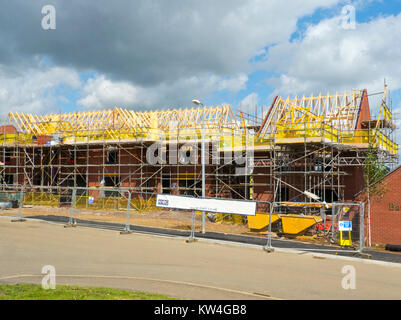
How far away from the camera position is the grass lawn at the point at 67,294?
7.38m

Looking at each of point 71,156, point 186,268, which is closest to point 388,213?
point 186,268

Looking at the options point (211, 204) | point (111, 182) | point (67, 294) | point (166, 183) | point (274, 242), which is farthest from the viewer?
point (111, 182)

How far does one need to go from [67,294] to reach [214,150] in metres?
21.1

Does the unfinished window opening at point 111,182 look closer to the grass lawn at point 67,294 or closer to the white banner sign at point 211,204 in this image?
the white banner sign at point 211,204

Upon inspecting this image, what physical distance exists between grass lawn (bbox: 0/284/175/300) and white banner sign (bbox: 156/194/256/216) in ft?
25.3

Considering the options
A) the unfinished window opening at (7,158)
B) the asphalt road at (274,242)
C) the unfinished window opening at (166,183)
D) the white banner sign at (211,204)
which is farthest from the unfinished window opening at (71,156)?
the white banner sign at (211,204)

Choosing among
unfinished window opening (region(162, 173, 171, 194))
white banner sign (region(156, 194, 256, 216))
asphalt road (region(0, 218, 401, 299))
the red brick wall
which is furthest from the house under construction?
asphalt road (region(0, 218, 401, 299))

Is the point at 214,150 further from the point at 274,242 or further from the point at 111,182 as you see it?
the point at 274,242

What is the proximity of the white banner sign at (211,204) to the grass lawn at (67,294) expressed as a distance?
7708 millimetres

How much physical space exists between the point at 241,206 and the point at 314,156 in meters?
9.37

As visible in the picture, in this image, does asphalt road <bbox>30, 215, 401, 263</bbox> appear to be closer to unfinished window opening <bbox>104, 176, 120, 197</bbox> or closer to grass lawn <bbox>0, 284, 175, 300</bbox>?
grass lawn <bbox>0, 284, 175, 300</bbox>

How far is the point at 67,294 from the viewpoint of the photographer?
765 centimetres

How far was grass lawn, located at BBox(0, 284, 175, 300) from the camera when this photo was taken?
7.38 metres
